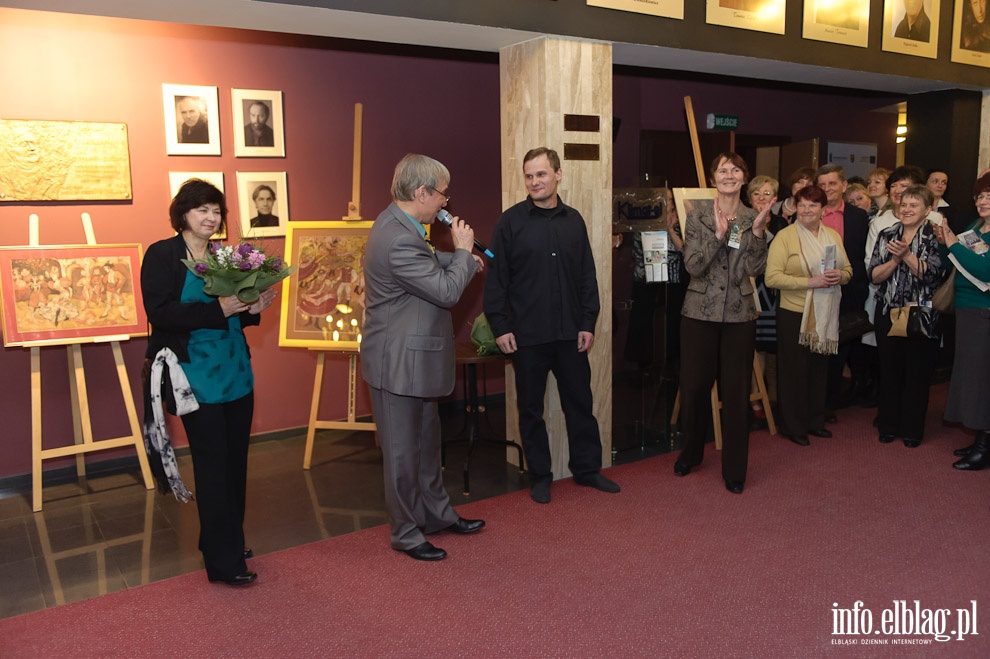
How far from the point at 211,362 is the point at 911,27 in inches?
241

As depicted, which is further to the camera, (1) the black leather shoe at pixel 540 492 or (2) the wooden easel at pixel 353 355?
(2) the wooden easel at pixel 353 355

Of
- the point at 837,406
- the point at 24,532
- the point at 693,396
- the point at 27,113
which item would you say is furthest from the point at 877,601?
the point at 27,113

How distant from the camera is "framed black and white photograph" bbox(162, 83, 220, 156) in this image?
5.01 meters

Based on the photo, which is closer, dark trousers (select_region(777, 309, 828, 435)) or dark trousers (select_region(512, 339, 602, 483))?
dark trousers (select_region(512, 339, 602, 483))

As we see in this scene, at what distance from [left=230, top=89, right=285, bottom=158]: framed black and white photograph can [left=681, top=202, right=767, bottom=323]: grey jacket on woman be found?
295cm

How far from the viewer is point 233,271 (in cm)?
308

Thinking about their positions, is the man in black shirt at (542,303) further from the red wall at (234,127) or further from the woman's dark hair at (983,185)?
the woman's dark hair at (983,185)

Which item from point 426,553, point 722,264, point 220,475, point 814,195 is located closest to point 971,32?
point 814,195

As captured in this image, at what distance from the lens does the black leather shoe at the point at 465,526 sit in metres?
3.87

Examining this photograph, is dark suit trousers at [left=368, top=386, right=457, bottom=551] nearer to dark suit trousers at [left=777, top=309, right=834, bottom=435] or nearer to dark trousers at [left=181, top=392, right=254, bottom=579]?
dark trousers at [left=181, top=392, right=254, bottom=579]

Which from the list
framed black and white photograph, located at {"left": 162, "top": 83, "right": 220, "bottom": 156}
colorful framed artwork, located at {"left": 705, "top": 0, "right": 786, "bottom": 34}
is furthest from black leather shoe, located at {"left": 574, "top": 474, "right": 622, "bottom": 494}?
framed black and white photograph, located at {"left": 162, "top": 83, "right": 220, "bottom": 156}

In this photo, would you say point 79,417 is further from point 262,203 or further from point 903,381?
point 903,381

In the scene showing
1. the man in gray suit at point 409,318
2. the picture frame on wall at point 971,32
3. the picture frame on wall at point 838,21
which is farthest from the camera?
the picture frame on wall at point 971,32

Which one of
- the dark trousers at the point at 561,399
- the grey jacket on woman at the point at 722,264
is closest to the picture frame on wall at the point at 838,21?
the grey jacket on woman at the point at 722,264
